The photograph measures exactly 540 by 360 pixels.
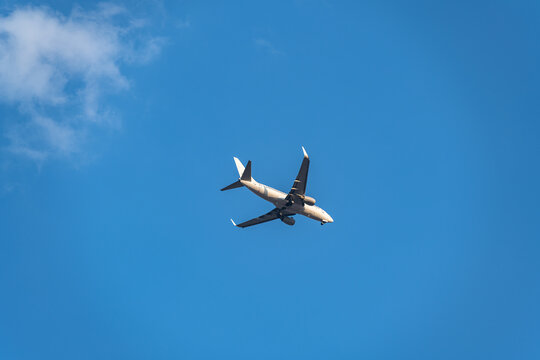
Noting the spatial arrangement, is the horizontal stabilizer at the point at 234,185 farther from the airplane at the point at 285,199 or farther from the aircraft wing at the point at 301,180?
the aircraft wing at the point at 301,180

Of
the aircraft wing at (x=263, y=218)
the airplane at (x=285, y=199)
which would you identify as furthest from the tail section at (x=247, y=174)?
the aircraft wing at (x=263, y=218)

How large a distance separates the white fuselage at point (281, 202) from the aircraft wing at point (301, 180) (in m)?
2.05

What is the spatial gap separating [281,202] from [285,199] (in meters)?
0.79

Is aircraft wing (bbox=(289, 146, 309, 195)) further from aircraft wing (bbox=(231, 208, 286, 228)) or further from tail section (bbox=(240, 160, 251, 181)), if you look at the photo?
aircraft wing (bbox=(231, 208, 286, 228))

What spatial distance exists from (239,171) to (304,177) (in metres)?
10.2

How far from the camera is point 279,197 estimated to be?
211ft

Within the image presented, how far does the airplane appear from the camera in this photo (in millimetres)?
61906

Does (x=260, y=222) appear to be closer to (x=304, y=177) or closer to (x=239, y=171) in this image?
(x=239, y=171)

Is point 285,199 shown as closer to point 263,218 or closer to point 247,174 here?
point 247,174

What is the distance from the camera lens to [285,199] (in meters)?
64.6

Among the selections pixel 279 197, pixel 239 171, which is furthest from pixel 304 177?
pixel 239 171

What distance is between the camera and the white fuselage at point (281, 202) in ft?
206

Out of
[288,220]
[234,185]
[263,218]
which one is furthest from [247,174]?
[263,218]

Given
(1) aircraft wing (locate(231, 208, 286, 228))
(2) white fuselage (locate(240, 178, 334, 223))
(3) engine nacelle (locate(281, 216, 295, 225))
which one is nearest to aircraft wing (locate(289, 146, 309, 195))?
(2) white fuselage (locate(240, 178, 334, 223))
